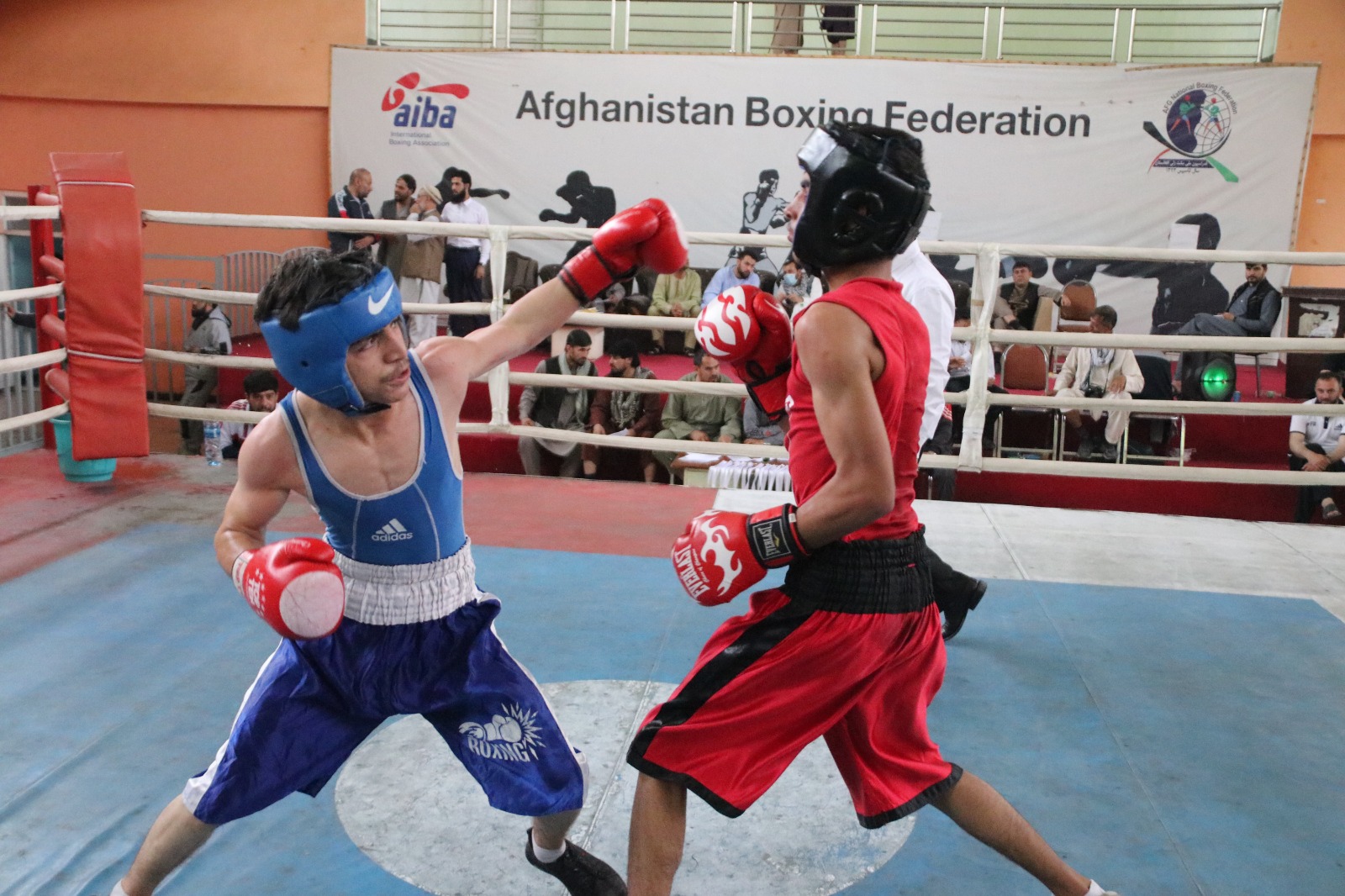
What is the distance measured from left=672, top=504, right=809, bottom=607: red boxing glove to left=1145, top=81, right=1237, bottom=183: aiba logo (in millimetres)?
9688

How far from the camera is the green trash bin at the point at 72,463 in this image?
4.79m

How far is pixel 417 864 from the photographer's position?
7.06 ft

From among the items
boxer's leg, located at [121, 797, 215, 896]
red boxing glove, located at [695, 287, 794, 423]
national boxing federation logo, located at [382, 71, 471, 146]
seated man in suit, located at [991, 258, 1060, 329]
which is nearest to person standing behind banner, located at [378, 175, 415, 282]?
national boxing federation logo, located at [382, 71, 471, 146]

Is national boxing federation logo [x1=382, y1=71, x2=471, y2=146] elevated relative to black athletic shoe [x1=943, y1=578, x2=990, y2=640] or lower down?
elevated

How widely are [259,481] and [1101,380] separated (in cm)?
583

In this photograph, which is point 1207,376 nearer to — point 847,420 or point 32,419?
point 847,420

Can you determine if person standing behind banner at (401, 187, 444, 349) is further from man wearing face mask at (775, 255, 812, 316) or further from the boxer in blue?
the boxer in blue

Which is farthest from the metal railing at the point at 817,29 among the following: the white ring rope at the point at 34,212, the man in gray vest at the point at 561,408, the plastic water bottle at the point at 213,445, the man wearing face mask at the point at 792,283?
the white ring rope at the point at 34,212

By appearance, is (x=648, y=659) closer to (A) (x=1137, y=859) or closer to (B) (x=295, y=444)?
(A) (x=1137, y=859)

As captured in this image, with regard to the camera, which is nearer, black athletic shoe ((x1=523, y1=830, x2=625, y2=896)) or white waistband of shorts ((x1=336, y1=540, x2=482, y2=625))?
white waistband of shorts ((x1=336, y1=540, x2=482, y2=625))

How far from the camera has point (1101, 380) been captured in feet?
21.8

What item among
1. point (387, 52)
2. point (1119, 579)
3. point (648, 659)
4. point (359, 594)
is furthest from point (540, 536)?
point (387, 52)

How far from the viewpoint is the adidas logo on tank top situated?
6.07 feet

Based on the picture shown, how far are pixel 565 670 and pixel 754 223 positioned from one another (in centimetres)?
794
